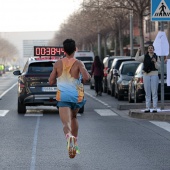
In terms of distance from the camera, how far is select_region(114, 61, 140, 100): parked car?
29391 mm

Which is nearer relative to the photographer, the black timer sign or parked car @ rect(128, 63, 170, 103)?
parked car @ rect(128, 63, 170, 103)

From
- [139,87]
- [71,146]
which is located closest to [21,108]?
[139,87]

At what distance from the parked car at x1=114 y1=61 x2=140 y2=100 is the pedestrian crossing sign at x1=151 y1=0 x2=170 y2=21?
910 cm

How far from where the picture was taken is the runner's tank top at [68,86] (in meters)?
11.0

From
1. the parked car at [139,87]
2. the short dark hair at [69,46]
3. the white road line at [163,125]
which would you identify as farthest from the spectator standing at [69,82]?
the parked car at [139,87]

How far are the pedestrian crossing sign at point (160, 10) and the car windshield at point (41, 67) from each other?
3454mm

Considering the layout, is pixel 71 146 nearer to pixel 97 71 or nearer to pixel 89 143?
pixel 89 143

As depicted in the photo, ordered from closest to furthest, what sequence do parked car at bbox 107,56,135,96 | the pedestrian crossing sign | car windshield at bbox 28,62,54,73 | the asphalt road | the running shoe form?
the running shoe, the asphalt road, the pedestrian crossing sign, car windshield at bbox 28,62,54,73, parked car at bbox 107,56,135,96

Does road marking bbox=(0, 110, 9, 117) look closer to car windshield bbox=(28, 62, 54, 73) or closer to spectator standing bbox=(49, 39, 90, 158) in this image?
car windshield bbox=(28, 62, 54, 73)

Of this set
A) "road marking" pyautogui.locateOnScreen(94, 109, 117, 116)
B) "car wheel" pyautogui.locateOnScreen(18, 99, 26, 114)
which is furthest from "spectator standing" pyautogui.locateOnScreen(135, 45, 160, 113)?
"car wheel" pyautogui.locateOnScreen(18, 99, 26, 114)

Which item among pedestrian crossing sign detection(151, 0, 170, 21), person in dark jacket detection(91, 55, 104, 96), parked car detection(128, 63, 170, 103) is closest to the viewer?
pedestrian crossing sign detection(151, 0, 170, 21)

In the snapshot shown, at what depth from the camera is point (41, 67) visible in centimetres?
2164

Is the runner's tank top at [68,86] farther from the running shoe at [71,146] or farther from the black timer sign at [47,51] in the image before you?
the black timer sign at [47,51]

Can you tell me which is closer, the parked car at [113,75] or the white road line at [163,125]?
the white road line at [163,125]
